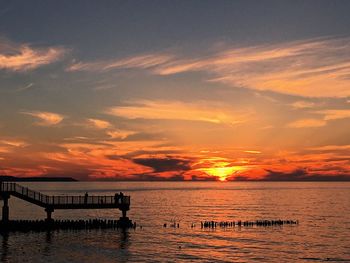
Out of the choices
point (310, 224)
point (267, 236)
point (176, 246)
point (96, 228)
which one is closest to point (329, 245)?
point (267, 236)

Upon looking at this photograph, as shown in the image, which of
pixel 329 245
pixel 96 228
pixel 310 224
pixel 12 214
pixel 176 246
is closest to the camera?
pixel 176 246

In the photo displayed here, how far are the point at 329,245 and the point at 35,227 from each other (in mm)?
40744

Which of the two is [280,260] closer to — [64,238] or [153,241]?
[153,241]

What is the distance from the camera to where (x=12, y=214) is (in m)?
109

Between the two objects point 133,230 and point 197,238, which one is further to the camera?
point 133,230

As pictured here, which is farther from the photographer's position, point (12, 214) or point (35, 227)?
point (12, 214)

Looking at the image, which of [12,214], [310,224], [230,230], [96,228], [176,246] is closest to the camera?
[176,246]

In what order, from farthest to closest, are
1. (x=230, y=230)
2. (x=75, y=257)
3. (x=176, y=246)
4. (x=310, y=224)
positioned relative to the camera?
(x=310, y=224) < (x=230, y=230) < (x=176, y=246) < (x=75, y=257)

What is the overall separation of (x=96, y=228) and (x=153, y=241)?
11.0 meters

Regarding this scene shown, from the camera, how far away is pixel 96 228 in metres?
69.3

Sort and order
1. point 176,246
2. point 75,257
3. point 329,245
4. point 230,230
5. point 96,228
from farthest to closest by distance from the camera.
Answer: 1. point 230,230
2. point 96,228
3. point 329,245
4. point 176,246
5. point 75,257

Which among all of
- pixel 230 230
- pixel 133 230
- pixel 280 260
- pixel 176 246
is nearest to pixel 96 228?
pixel 133 230

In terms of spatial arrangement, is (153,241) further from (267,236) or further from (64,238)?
(267,236)

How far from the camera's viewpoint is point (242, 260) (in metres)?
50.8
